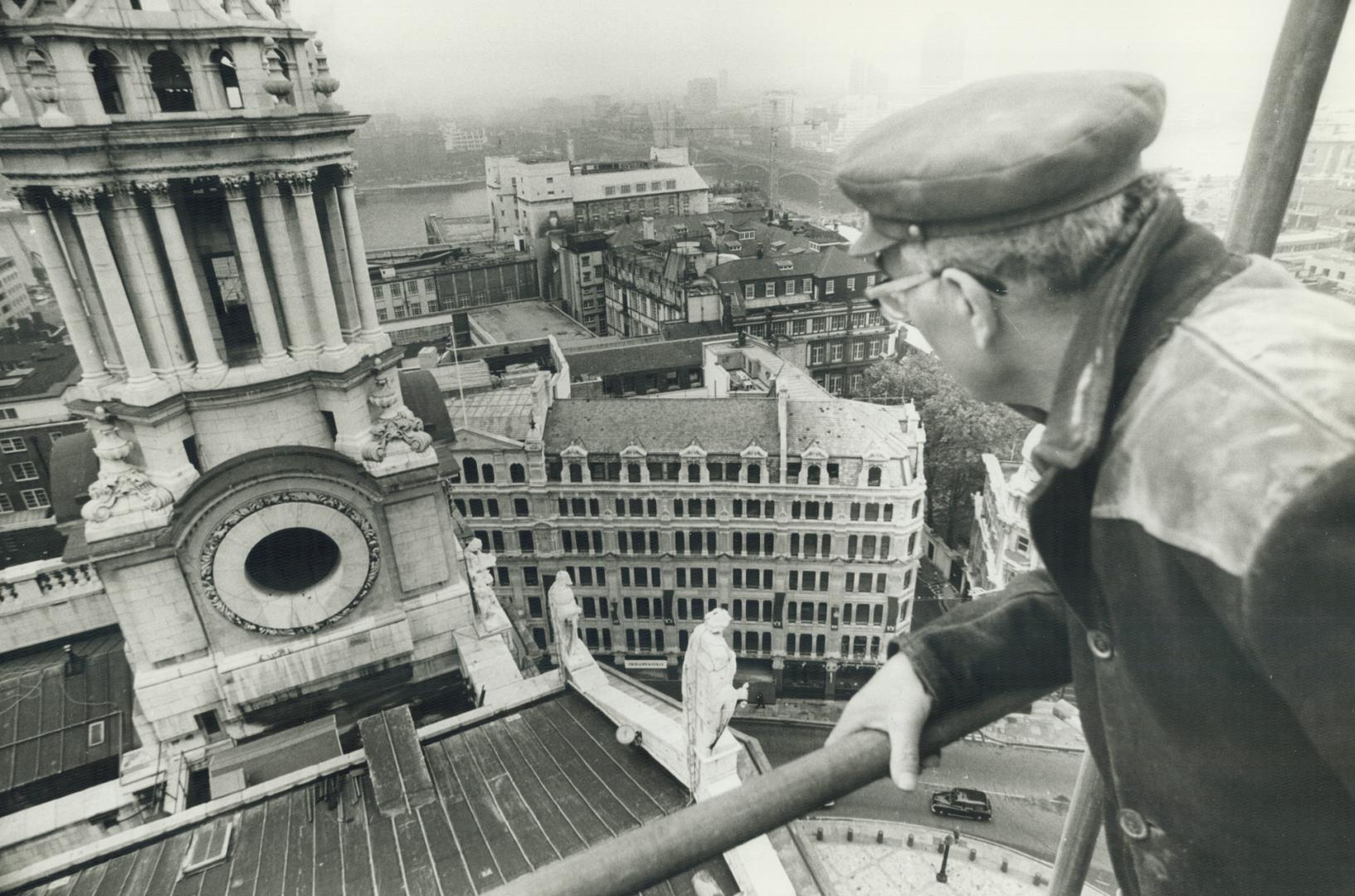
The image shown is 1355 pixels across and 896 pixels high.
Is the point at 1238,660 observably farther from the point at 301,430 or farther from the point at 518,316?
the point at 518,316

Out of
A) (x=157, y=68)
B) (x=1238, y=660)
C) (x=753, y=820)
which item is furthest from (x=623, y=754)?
(x=157, y=68)

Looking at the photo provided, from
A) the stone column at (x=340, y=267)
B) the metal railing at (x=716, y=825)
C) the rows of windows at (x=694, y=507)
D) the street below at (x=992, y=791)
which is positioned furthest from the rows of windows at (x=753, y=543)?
the metal railing at (x=716, y=825)

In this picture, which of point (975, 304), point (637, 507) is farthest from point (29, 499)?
point (975, 304)

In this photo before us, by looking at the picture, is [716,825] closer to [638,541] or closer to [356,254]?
[356,254]

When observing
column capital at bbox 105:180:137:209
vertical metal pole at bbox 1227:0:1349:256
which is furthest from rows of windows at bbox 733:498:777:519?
vertical metal pole at bbox 1227:0:1349:256

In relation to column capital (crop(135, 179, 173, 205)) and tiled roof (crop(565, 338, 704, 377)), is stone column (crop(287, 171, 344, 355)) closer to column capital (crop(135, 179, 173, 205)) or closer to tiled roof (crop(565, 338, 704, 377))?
column capital (crop(135, 179, 173, 205))
